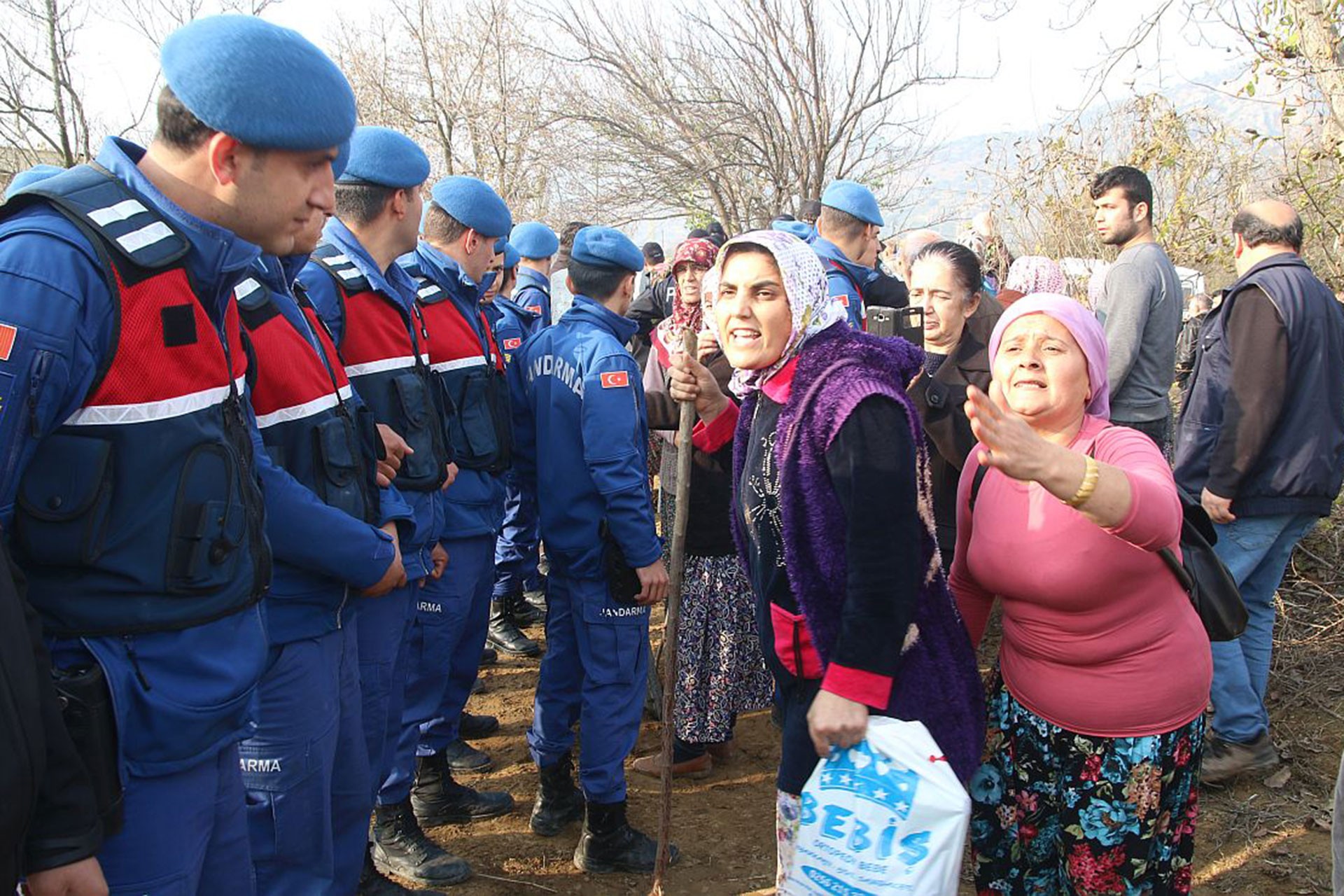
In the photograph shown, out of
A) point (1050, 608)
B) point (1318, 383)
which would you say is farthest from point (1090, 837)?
point (1318, 383)

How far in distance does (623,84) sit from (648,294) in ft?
18.7

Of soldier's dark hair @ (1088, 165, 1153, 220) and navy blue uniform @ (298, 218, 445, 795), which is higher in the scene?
soldier's dark hair @ (1088, 165, 1153, 220)

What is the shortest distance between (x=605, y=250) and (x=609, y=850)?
7.80 ft

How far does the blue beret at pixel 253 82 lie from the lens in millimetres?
1721

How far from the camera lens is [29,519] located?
1578 mm

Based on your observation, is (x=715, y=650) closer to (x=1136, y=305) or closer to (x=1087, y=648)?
(x=1087, y=648)

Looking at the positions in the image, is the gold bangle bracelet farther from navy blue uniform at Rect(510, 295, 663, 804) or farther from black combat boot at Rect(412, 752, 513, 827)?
black combat boot at Rect(412, 752, 513, 827)

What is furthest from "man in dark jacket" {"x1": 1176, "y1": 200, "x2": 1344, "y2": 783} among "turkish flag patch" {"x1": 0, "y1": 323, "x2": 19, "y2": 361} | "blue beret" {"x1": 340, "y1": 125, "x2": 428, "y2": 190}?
"turkish flag patch" {"x1": 0, "y1": 323, "x2": 19, "y2": 361}

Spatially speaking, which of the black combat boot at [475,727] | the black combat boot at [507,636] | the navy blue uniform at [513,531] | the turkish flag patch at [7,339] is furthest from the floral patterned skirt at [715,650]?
the turkish flag patch at [7,339]

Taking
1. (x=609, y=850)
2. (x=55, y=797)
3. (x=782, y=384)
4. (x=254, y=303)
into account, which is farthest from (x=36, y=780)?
(x=609, y=850)

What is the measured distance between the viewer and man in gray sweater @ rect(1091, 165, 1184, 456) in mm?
4637

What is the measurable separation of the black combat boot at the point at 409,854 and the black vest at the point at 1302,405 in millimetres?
3642

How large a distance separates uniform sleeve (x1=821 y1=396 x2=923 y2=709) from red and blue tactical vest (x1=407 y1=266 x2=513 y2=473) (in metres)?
1.94

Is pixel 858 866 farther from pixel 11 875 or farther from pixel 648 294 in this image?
pixel 648 294
